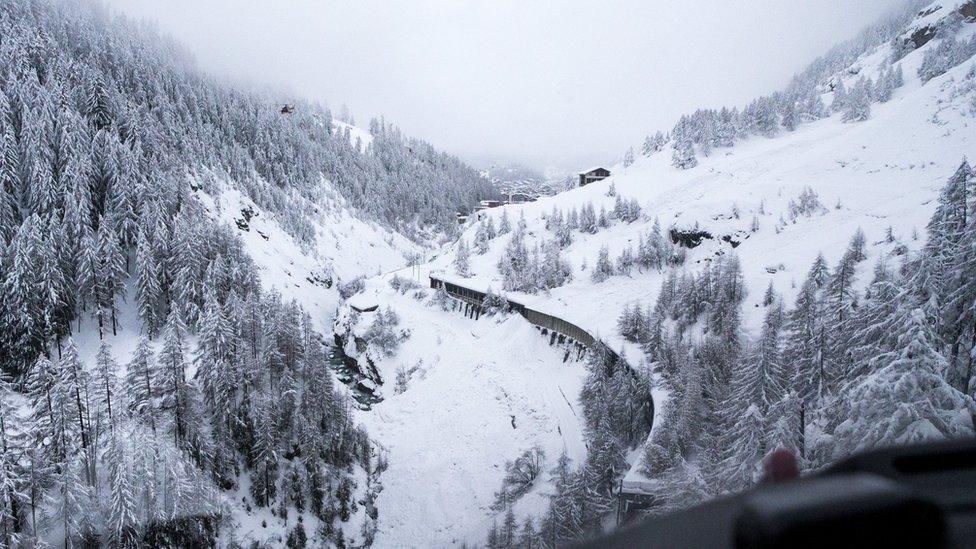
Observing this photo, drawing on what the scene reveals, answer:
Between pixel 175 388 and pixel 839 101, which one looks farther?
pixel 839 101

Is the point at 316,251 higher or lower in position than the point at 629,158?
lower

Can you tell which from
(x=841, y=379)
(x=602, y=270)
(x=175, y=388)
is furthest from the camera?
(x=602, y=270)

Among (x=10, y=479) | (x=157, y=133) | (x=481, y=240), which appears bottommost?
(x=10, y=479)

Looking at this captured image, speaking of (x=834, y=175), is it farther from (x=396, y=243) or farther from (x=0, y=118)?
(x=0, y=118)

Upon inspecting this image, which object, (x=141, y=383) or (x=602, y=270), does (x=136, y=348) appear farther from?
(x=602, y=270)

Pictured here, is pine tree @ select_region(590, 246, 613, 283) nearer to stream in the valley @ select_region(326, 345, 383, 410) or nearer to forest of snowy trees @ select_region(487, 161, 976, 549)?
forest of snowy trees @ select_region(487, 161, 976, 549)

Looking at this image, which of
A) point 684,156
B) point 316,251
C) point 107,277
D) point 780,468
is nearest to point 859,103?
point 684,156

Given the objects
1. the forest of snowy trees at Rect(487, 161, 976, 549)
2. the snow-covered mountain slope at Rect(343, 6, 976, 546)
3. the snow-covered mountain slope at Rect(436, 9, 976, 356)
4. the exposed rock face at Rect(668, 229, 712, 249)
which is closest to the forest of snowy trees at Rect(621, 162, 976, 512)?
the forest of snowy trees at Rect(487, 161, 976, 549)

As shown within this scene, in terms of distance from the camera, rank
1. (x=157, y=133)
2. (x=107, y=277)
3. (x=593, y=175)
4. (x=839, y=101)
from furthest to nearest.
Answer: (x=593, y=175) → (x=839, y=101) → (x=157, y=133) → (x=107, y=277)
